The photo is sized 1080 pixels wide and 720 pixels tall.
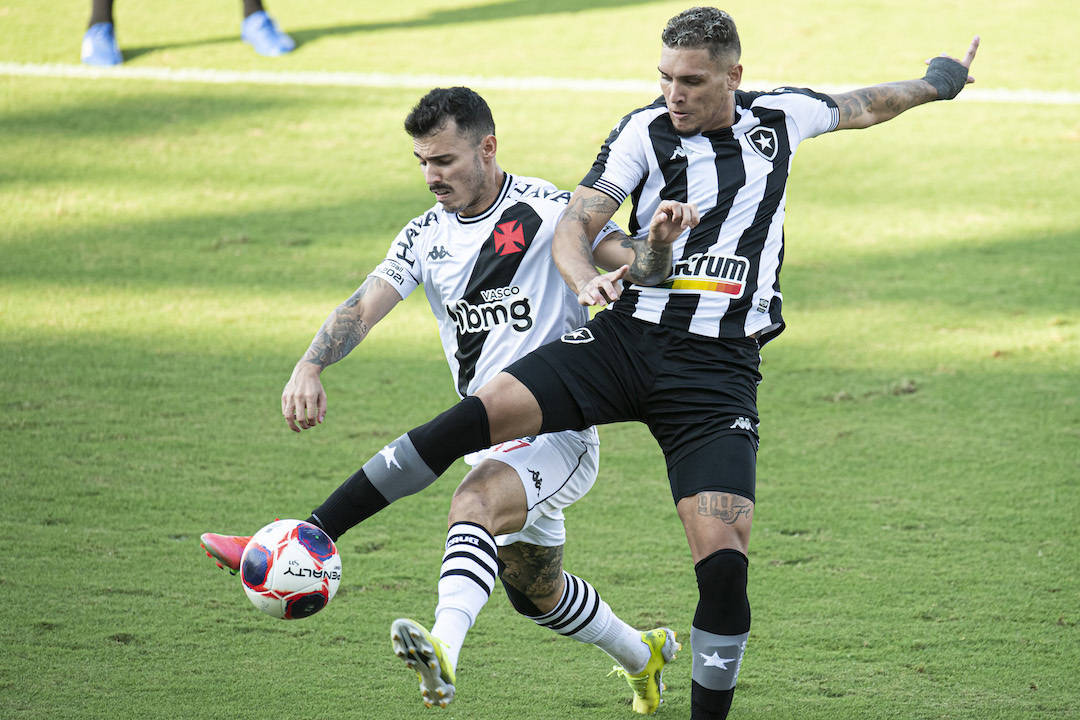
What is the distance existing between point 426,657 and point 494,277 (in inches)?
55.3

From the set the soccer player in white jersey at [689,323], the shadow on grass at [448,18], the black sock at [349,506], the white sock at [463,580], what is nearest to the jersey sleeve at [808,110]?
the soccer player in white jersey at [689,323]

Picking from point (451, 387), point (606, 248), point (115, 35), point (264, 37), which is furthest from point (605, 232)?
point (115, 35)

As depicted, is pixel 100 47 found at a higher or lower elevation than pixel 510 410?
higher

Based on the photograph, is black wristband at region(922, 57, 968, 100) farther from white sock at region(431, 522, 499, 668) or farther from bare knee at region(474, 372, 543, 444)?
white sock at region(431, 522, 499, 668)

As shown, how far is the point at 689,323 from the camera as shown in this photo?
3994 millimetres

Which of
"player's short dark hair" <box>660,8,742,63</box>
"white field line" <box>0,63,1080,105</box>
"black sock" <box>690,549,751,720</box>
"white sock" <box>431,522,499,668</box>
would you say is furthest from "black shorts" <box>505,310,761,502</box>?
"white field line" <box>0,63,1080,105</box>

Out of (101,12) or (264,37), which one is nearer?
(101,12)

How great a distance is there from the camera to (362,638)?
482cm

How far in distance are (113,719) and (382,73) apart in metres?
10.4

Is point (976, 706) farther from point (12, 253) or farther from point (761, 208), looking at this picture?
point (12, 253)

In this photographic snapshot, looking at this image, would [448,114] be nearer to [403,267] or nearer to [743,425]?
[403,267]

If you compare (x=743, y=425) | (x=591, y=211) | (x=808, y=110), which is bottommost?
(x=743, y=425)

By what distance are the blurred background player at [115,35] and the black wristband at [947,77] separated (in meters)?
10.6

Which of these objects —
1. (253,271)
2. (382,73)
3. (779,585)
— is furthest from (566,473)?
(382,73)
